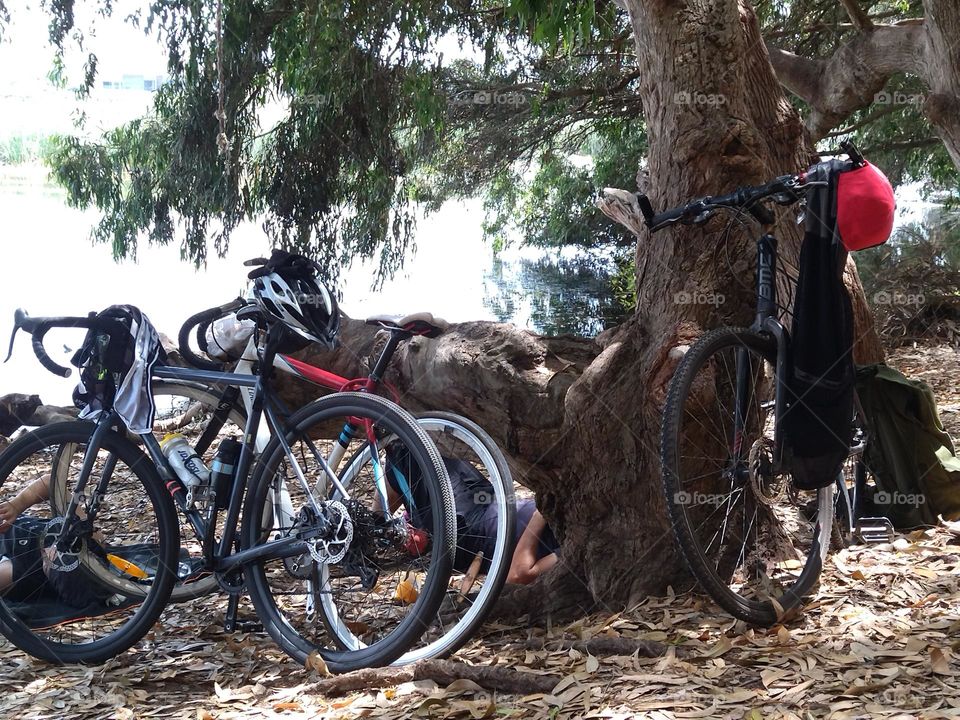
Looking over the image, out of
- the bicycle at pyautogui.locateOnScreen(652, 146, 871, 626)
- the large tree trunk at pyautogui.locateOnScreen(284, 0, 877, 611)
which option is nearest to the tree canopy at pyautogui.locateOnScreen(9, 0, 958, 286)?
the large tree trunk at pyautogui.locateOnScreen(284, 0, 877, 611)

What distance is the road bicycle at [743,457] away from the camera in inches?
97.0

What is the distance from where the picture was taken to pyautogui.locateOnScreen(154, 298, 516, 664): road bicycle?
2.62 m

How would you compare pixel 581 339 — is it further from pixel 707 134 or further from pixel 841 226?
pixel 841 226

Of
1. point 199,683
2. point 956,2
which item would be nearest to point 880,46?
point 956,2

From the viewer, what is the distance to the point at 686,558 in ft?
7.87

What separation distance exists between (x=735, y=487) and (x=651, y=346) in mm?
508

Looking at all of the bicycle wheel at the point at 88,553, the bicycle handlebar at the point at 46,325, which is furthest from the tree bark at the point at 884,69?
the bicycle wheel at the point at 88,553

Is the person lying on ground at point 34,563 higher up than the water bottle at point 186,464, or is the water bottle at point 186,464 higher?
the water bottle at point 186,464

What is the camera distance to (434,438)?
316 cm

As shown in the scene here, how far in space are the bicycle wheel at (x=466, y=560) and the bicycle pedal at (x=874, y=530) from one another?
1.27 meters
